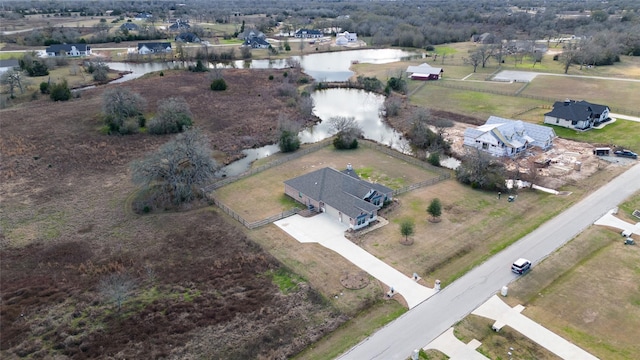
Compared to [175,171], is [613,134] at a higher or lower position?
lower

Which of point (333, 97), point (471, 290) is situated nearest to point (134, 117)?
point (333, 97)

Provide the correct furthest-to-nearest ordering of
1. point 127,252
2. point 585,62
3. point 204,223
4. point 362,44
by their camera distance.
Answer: point 362,44
point 585,62
point 204,223
point 127,252

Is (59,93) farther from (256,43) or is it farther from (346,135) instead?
(256,43)

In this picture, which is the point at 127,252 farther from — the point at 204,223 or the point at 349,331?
the point at 349,331

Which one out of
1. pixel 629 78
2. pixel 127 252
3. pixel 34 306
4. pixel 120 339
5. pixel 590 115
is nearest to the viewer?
pixel 120 339

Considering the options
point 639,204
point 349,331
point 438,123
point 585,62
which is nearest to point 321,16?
point 585,62

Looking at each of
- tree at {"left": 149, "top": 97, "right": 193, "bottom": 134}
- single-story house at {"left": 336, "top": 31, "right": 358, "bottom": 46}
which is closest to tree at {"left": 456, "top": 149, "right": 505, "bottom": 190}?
tree at {"left": 149, "top": 97, "right": 193, "bottom": 134}
